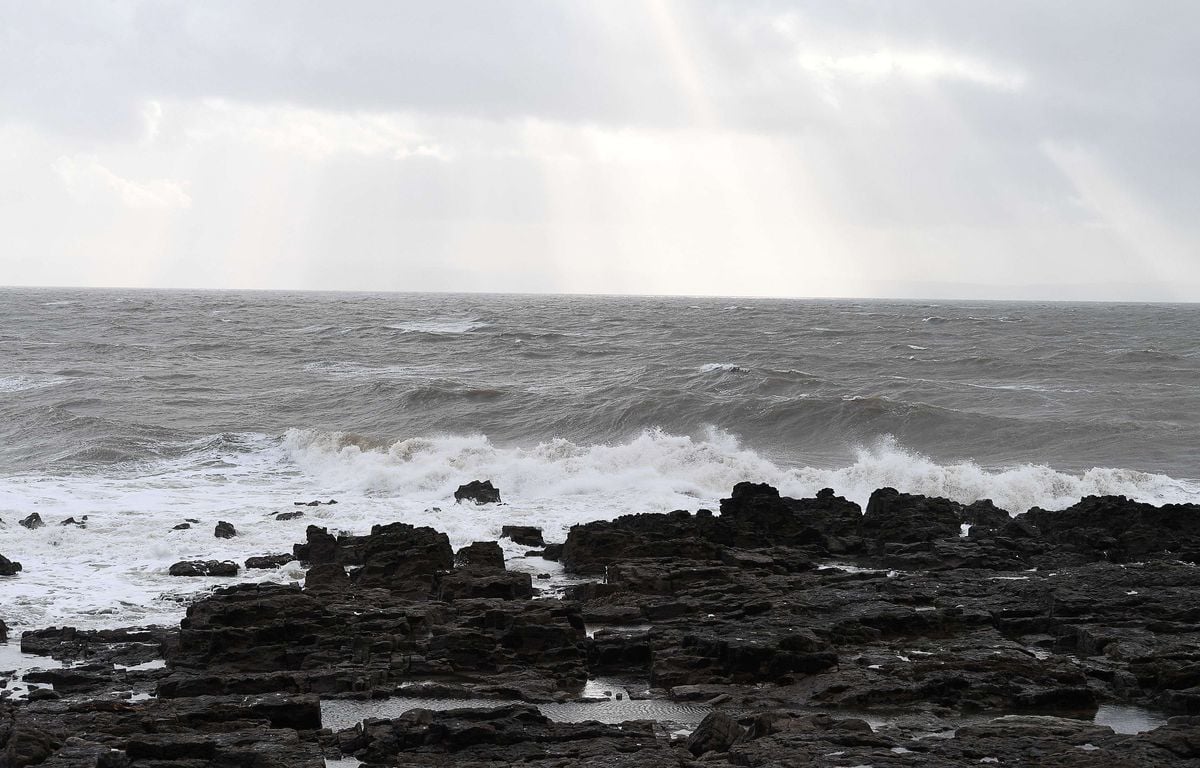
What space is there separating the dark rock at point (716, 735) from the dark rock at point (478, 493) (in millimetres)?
13141

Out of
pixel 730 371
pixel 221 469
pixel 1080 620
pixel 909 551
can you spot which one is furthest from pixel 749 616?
pixel 730 371

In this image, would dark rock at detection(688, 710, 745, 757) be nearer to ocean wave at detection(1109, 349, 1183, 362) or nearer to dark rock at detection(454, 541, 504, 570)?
dark rock at detection(454, 541, 504, 570)

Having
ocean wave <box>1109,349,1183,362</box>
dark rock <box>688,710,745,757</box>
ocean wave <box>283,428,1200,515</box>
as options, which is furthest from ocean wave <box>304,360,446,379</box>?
dark rock <box>688,710,745,757</box>

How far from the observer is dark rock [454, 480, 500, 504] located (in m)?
21.1

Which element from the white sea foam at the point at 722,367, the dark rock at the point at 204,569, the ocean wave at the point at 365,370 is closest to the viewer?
the dark rock at the point at 204,569

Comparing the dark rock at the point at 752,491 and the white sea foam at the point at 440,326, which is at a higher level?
the white sea foam at the point at 440,326

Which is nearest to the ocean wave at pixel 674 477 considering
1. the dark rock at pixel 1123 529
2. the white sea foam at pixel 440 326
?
the dark rock at pixel 1123 529

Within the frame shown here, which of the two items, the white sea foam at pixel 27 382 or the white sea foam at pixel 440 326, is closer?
the white sea foam at pixel 27 382

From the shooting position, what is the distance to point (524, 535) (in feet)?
56.8

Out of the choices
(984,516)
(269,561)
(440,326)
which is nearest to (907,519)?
(984,516)

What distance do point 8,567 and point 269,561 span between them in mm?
3500

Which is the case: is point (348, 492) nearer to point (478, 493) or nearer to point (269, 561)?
point (478, 493)

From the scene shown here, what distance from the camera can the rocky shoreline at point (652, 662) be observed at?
796cm

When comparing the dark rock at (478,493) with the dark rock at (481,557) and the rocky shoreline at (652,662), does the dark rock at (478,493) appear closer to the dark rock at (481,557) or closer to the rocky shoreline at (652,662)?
the rocky shoreline at (652,662)
